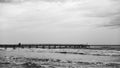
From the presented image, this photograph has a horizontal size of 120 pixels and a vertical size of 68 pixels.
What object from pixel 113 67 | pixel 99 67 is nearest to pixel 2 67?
pixel 99 67

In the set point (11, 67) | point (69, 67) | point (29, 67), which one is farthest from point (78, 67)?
point (11, 67)

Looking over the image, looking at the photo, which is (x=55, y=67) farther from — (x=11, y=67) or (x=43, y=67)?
(x=11, y=67)

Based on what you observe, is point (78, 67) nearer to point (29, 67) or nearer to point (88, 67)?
point (88, 67)

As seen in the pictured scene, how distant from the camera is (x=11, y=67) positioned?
49.4 feet

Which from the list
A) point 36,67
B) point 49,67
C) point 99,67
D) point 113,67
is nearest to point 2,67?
point 36,67

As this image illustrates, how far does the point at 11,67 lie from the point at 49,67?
3257 millimetres

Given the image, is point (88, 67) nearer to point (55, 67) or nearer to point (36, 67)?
point (55, 67)

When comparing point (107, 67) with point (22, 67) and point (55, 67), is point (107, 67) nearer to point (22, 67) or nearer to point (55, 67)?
point (55, 67)

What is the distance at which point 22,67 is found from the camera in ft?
49.5

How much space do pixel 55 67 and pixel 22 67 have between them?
285 cm

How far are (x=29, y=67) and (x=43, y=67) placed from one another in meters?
1.21

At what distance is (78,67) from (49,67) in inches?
101

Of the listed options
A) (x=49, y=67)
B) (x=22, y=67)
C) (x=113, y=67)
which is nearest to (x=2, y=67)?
(x=22, y=67)

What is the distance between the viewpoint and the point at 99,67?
15766 mm
